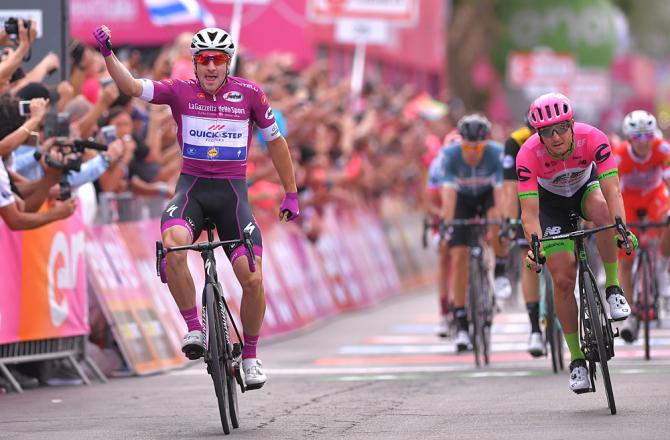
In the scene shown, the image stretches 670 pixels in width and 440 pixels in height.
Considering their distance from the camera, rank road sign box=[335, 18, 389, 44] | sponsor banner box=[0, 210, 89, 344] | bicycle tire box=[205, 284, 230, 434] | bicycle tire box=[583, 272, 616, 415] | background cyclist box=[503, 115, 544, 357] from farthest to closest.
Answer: road sign box=[335, 18, 389, 44] → background cyclist box=[503, 115, 544, 357] → sponsor banner box=[0, 210, 89, 344] → bicycle tire box=[583, 272, 616, 415] → bicycle tire box=[205, 284, 230, 434]

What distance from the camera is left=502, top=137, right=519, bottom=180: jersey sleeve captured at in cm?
1477

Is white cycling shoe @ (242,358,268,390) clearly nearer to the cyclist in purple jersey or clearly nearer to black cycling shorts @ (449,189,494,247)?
the cyclist in purple jersey

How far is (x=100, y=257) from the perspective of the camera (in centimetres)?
1497

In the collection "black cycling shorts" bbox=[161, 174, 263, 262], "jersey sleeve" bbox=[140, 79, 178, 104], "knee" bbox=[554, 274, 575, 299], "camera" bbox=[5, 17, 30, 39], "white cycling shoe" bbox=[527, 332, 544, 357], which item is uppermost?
"camera" bbox=[5, 17, 30, 39]

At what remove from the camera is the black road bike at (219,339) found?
10398 mm

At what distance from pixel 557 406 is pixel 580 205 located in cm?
141

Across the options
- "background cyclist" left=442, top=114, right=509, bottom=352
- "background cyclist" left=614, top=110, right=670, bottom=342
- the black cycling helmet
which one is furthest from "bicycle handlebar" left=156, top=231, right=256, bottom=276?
"background cyclist" left=614, top=110, right=670, bottom=342

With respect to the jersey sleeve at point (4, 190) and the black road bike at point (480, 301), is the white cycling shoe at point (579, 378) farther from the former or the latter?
the jersey sleeve at point (4, 190)

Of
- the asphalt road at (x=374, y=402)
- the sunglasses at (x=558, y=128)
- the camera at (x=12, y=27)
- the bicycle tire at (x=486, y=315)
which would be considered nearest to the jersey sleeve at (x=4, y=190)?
the camera at (x=12, y=27)

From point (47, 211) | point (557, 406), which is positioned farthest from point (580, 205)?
point (47, 211)

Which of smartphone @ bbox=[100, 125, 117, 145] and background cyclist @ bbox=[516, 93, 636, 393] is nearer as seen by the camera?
background cyclist @ bbox=[516, 93, 636, 393]

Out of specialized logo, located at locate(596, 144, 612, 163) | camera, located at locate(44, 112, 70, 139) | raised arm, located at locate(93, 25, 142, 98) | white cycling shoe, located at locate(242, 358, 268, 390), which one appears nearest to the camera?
raised arm, located at locate(93, 25, 142, 98)

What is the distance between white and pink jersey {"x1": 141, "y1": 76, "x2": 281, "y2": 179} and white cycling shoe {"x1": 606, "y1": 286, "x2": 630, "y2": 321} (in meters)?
2.56

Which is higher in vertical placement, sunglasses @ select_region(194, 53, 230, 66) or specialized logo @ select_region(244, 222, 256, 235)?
sunglasses @ select_region(194, 53, 230, 66)
